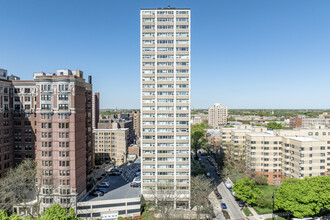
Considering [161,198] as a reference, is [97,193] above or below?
below

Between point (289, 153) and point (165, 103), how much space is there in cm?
5191

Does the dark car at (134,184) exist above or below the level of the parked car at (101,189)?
above

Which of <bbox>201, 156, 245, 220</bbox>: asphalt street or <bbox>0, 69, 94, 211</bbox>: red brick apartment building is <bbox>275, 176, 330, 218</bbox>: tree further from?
<bbox>0, 69, 94, 211</bbox>: red brick apartment building

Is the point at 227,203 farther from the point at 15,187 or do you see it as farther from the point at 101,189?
the point at 15,187

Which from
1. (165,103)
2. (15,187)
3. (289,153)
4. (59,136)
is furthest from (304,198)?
(15,187)

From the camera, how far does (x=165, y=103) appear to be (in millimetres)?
61594

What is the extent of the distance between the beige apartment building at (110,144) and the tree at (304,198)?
78.5 meters

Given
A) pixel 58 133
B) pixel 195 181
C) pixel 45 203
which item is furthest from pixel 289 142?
pixel 45 203

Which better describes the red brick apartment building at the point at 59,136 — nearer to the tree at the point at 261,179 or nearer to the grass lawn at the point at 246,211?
the grass lawn at the point at 246,211

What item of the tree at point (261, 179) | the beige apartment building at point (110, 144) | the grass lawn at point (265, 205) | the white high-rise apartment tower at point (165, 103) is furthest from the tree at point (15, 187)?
the tree at point (261, 179)

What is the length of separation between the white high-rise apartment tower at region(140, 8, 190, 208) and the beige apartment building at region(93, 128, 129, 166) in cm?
5294

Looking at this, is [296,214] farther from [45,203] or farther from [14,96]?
[14,96]

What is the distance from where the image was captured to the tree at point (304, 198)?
50156mm

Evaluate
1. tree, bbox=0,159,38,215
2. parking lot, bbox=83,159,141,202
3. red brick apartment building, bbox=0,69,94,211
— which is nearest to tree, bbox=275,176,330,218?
parking lot, bbox=83,159,141,202
